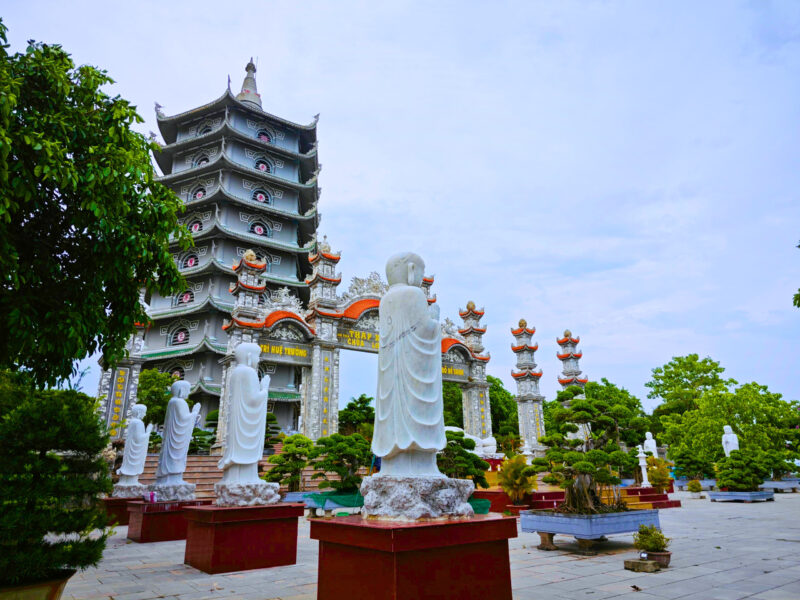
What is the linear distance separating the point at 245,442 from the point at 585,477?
18.1 ft

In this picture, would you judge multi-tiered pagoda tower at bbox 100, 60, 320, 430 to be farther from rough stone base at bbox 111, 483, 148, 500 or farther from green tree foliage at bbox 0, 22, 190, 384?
green tree foliage at bbox 0, 22, 190, 384

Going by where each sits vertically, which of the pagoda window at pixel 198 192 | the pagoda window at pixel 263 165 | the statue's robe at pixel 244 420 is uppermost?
the pagoda window at pixel 263 165

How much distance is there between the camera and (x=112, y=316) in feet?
18.6

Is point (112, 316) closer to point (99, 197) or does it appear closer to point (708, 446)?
point (99, 197)

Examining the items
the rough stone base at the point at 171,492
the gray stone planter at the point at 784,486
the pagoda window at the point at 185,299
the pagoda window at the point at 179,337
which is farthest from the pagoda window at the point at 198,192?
the gray stone planter at the point at 784,486

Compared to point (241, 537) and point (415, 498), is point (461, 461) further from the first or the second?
point (415, 498)

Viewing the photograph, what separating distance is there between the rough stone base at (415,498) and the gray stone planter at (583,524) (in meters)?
4.13

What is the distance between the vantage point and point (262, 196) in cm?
3075

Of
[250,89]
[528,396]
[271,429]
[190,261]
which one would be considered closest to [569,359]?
[528,396]

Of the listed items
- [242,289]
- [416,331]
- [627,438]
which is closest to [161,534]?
[416,331]

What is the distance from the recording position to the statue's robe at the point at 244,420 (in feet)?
24.0

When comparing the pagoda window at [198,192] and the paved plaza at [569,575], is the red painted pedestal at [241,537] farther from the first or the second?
the pagoda window at [198,192]

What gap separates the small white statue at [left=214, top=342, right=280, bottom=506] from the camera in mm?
6996

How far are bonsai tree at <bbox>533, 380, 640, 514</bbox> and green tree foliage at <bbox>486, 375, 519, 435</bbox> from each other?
27.7m
